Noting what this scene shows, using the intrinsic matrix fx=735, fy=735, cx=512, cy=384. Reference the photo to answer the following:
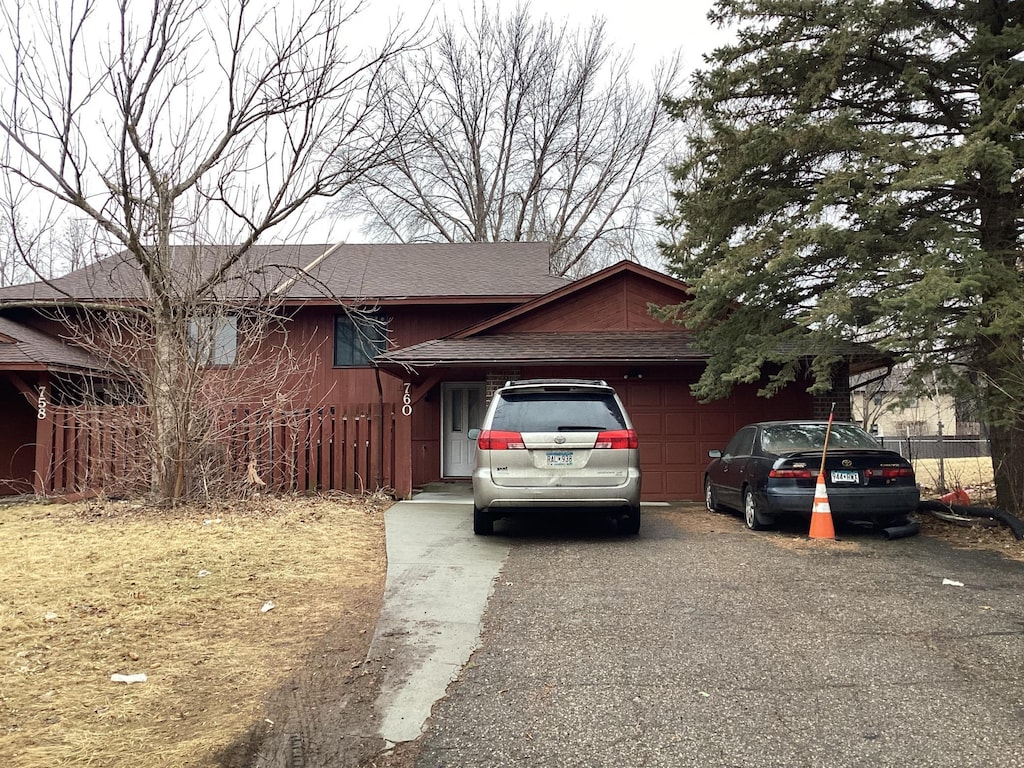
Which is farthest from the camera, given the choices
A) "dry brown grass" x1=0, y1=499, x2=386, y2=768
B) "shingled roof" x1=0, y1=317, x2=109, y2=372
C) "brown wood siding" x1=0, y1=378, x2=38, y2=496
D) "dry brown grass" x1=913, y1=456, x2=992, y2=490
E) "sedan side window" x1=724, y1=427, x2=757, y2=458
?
"dry brown grass" x1=913, y1=456, x2=992, y2=490

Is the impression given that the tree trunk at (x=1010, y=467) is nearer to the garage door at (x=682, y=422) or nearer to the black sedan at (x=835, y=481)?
the black sedan at (x=835, y=481)

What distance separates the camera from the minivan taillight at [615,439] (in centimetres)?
770

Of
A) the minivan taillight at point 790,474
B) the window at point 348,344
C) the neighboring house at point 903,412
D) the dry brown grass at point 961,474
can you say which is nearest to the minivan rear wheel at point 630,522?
the minivan taillight at point 790,474

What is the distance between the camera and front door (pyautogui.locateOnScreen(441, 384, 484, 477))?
16.3 m

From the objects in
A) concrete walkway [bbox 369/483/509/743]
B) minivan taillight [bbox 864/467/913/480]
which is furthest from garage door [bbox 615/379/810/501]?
minivan taillight [bbox 864/467/913/480]

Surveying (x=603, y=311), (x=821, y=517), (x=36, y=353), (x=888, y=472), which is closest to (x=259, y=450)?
(x=36, y=353)

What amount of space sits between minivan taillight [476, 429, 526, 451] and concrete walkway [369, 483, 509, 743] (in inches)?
42.8

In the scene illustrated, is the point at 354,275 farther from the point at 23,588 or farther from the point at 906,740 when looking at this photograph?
the point at 906,740

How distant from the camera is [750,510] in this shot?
9117 mm

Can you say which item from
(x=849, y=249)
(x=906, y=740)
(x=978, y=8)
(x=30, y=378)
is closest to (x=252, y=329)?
(x=30, y=378)

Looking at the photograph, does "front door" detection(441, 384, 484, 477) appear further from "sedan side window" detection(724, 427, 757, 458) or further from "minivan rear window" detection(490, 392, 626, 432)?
"minivan rear window" detection(490, 392, 626, 432)

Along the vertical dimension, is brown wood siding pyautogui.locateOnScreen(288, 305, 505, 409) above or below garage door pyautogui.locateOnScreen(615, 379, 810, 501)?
above

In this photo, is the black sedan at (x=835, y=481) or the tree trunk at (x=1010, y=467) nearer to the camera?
the black sedan at (x=835, y=481)

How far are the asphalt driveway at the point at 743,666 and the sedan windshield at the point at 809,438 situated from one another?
1.90 meters
